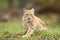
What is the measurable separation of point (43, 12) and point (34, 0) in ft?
5.85

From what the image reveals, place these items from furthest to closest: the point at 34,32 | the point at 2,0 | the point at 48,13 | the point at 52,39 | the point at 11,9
Answer: the point at 2,0 → the point at 11,9 → the point at 48,13 → the point at 34,32 → the point at 52,39

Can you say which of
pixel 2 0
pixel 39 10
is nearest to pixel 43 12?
pixel 39 10

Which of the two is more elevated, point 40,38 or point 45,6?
point 45,6

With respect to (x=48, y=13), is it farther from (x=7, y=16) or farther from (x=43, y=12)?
(x=7, y=16)

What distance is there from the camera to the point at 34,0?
32656 mm

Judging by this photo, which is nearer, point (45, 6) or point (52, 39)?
point (52, 39)

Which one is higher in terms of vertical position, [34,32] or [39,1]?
[39,1]

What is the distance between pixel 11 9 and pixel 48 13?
4756mm

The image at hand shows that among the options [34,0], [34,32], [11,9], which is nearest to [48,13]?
[34,0]

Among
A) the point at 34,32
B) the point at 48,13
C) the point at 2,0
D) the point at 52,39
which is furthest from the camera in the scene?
the point at 2,0

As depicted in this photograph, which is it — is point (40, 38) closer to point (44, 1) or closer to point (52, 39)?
point (52, 39)

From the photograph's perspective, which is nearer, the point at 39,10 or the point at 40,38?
the point at 40,38

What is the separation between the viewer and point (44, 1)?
32.0 m

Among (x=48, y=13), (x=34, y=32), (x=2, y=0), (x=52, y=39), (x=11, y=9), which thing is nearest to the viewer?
(x=52, y=39)
